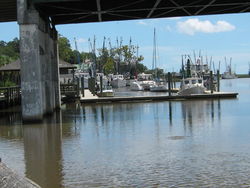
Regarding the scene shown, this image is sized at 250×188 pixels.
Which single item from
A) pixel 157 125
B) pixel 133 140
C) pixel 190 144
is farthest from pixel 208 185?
pixel 157 125

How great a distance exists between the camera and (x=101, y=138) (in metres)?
18.2

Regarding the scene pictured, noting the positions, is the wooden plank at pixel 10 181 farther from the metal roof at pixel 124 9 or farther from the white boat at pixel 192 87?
the white boat at pixel 192 87

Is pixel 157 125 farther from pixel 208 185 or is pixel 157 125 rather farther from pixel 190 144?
pixel 208 185

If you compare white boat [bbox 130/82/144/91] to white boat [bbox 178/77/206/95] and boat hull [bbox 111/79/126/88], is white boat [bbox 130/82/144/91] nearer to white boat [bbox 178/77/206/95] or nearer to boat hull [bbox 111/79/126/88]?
boat hull [bbox 111/79/126/88]

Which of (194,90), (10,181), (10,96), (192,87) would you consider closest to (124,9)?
(10,96)

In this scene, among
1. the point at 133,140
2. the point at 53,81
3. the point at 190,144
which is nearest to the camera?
the point at 190,144

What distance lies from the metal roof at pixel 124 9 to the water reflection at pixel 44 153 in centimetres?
871

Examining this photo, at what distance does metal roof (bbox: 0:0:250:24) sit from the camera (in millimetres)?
29697

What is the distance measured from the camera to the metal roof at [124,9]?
97.4 feet

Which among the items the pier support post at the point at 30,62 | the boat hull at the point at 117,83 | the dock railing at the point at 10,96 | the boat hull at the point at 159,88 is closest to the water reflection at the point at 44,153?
the pier support post at the point at 30,62

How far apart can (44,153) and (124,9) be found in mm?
19065

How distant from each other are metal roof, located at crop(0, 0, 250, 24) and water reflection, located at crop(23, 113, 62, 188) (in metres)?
8.71

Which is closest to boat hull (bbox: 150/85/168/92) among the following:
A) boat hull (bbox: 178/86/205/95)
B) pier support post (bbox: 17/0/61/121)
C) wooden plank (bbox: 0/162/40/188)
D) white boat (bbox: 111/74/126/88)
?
boat hull (bbox: 178/86/205/95)

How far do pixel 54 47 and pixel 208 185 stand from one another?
26581mm
